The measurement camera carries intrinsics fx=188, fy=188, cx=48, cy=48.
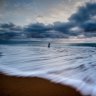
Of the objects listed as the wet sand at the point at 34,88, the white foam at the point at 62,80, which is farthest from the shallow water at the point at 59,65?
the wet sand at the point at 34,88

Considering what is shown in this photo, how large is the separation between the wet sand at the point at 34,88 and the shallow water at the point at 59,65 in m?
0.13

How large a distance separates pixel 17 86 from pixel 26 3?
1.73m

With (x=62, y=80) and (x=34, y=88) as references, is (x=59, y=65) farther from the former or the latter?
(x=34, y=88)

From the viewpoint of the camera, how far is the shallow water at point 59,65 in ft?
8.68

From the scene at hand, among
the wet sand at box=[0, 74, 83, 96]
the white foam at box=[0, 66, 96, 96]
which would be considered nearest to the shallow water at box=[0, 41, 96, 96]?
the white foam at box=[0, 66, 96, 96]

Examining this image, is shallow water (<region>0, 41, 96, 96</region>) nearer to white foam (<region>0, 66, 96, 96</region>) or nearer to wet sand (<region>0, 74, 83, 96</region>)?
white foam (<region>0, 66, 96, 96</region>)

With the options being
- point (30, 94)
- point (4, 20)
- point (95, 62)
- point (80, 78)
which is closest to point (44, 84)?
point (30, 94)

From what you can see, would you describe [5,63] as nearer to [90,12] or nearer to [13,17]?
[13,17]

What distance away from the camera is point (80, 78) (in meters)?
2.68

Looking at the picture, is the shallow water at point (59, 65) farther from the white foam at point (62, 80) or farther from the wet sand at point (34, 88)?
the wet sand at point (34, 88)

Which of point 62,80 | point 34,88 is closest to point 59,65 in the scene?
point 62,80

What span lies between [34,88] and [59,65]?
858 mm

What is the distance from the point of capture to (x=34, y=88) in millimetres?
2506

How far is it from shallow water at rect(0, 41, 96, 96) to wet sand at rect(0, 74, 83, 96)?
0.13 meters
